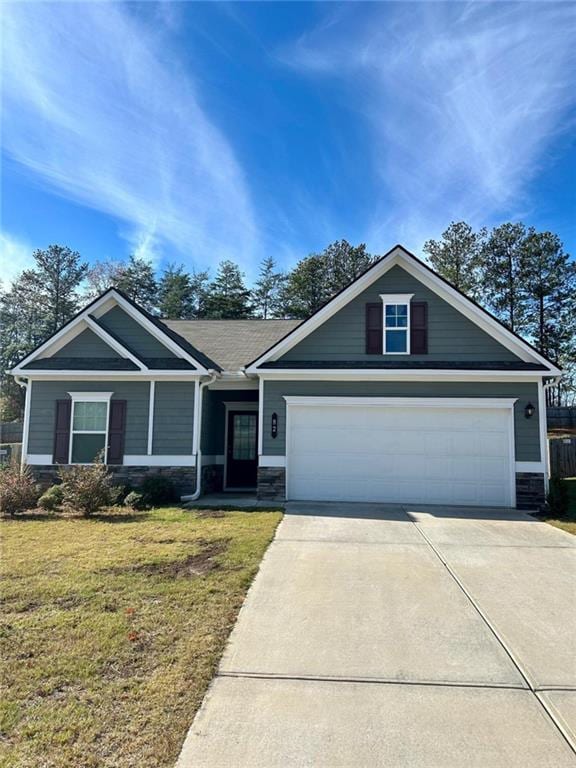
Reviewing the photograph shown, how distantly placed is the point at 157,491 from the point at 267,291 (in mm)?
31760

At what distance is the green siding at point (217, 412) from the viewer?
12766 mm

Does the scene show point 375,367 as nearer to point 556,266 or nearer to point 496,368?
point 496,368

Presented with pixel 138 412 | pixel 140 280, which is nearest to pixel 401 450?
pixel 138 412

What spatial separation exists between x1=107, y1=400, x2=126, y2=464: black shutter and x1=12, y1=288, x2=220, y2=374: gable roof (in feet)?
3.13

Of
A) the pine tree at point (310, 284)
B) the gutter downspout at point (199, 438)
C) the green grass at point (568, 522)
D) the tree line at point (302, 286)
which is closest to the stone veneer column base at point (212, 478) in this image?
the gutter downspout at point (199, 438)

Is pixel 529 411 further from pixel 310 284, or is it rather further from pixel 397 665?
pixel 310 284

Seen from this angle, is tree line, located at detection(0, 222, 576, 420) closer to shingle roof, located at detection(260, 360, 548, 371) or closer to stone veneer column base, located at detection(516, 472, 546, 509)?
shingle roof, located at detection(260, 360, 548, 371)

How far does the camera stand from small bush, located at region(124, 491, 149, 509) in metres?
10.3

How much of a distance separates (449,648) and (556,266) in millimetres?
32095

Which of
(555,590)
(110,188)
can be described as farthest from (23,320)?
(555,590)

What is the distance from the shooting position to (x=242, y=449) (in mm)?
13828

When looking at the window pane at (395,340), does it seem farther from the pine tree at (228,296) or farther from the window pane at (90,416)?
the pine tree at (228,296)

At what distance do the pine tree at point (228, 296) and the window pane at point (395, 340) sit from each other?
90.5 feet

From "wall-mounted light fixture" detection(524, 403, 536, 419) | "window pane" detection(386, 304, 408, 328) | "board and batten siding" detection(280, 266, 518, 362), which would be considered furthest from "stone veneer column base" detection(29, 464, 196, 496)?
"wall-mounted light fixture" detection(524, 403, 536, 419)
